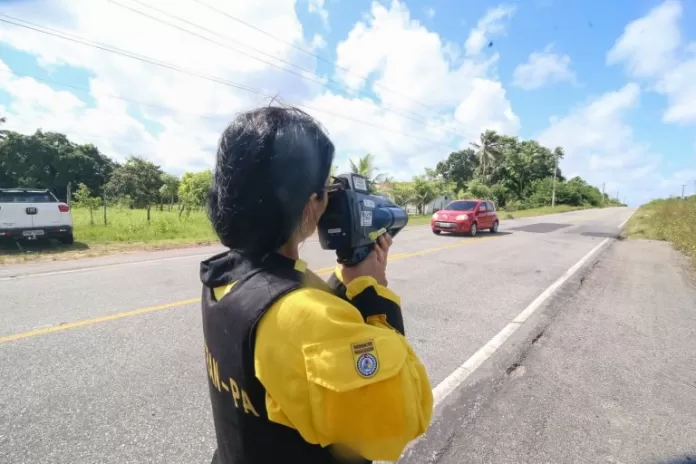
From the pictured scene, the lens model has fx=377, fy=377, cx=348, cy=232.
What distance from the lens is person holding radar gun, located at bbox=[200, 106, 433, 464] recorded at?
723 millimetres

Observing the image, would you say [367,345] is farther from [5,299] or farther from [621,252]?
[621,252]

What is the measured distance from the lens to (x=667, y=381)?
121 inches

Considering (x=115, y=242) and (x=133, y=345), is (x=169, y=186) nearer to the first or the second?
(x=115, y=242)

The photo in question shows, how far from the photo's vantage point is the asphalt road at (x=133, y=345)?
7.38 feet

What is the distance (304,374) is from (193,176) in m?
26.9

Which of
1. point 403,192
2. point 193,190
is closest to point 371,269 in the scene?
point 193,190

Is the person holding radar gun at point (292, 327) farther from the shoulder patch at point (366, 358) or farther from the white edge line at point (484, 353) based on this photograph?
the white edge line at point (484, 353)

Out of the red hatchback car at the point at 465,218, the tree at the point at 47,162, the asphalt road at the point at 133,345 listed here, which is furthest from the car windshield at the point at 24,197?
the tree at the point at 47,162

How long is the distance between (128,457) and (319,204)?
2.03 m

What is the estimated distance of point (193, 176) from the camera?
25297 mm

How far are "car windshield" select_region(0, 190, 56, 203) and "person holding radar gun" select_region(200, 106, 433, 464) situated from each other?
35.3 feet

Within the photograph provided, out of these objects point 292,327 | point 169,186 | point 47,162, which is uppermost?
point 47,162

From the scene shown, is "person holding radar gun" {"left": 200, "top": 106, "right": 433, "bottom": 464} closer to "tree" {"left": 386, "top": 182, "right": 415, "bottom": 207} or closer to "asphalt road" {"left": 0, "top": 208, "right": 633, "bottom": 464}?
"asphalt road" {"left": 0, "top": 208, "right": 633, "bottom": 464}

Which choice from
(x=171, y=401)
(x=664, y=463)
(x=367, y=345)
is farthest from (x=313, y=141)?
(x=664, y=463)
